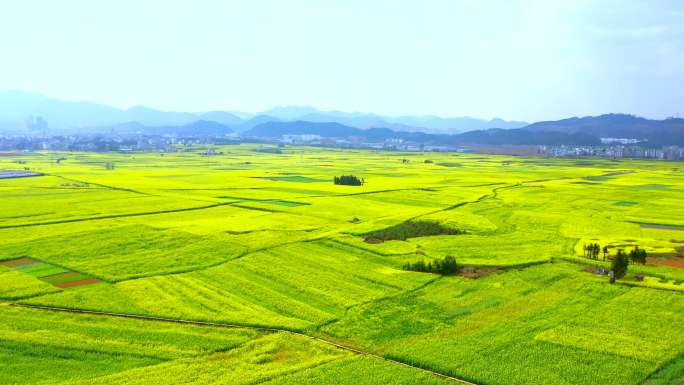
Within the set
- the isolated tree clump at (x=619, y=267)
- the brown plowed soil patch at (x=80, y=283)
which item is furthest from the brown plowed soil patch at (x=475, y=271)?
the brown plowed soil patch at (x=80, y=283)

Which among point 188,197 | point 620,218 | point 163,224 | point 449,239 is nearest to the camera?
point 449,239

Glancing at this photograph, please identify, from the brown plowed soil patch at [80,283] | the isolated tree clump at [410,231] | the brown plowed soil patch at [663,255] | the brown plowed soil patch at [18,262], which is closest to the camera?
the brown plowed soil patch at [80,283]

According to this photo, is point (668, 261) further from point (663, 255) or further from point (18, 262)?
point (18, 262)

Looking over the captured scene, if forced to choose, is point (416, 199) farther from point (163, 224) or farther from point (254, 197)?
point (163, 224)

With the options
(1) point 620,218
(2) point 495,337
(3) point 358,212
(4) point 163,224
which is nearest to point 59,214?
(4) point 163,224

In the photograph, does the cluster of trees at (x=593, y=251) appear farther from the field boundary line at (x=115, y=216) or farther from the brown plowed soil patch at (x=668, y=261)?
the field boundary line at (x=115, y=216)

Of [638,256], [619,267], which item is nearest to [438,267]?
[619,267]

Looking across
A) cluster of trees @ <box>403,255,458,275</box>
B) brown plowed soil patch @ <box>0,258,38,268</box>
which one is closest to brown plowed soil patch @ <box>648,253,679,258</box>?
cluster of trees @ <box>403,255,458,275</box>
